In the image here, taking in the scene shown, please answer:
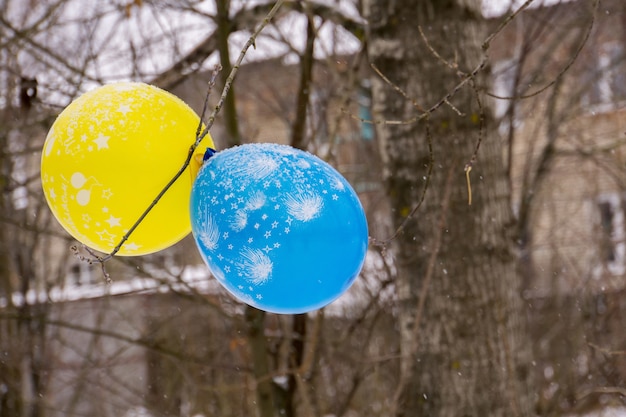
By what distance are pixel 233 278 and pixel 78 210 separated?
1.38 ft

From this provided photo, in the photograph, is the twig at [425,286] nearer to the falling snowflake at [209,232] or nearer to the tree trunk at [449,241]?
the tree trunk at [449,241]

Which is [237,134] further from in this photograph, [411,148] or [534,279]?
[534,279]

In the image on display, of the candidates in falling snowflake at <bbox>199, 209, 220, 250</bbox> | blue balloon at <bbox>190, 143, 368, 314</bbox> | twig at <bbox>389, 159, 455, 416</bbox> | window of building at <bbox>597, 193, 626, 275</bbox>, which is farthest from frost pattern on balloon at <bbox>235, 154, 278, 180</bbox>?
window of building at <bbox>597, 193, 626, 275</bbox>

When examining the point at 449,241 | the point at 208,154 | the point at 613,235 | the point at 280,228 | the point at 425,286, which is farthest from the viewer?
the point at 613,235

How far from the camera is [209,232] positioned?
62.2 inches

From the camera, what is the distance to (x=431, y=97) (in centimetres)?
287

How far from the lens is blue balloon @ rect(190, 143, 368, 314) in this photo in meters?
1.50

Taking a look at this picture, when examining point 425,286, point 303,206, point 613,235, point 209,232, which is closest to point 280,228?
point 303,206

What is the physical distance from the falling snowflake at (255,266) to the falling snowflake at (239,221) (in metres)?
0.05

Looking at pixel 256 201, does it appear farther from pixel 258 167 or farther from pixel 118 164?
pixel 118 164

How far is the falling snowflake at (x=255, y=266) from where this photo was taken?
59.7 inches

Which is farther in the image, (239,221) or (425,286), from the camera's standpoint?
(425,286)

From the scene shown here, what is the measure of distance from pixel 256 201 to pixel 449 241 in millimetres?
1478

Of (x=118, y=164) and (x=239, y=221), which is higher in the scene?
(x=118, y=164)
